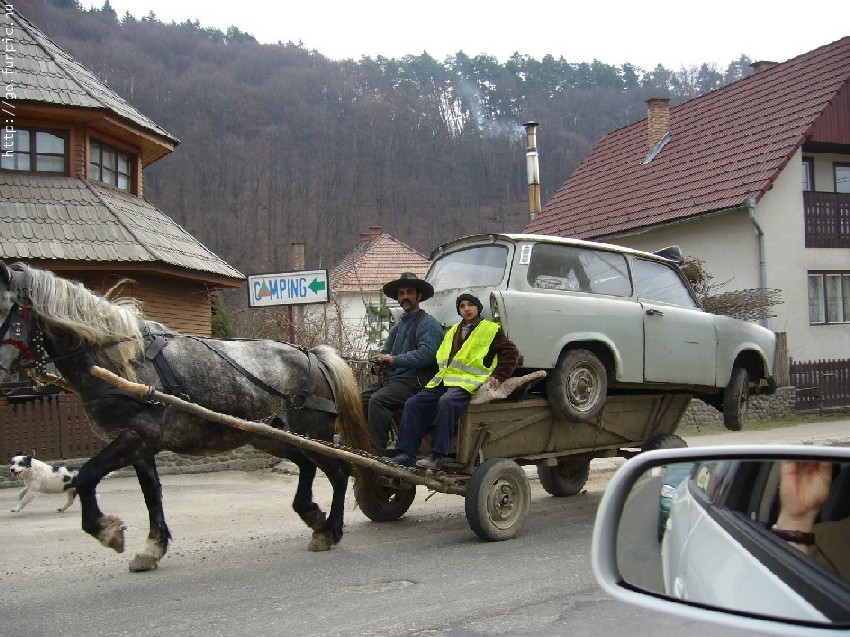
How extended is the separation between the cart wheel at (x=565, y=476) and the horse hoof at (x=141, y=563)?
4286 mm

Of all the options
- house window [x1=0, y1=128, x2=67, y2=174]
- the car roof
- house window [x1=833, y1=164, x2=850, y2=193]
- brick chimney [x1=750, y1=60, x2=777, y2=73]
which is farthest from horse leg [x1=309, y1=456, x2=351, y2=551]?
brick chimney [x1=750, y1=60, x2=777, y2=73]

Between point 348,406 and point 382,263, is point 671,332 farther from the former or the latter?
point 382,263

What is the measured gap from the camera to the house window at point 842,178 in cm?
2273

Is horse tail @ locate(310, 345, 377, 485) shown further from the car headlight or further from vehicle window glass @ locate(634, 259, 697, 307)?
the car headlight

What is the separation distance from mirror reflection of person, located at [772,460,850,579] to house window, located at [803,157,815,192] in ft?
73.7

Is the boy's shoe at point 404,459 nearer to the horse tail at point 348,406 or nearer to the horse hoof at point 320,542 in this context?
the horse tail at point 348,406

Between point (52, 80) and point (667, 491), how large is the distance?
15.6 meters

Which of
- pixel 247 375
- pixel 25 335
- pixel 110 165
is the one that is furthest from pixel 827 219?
pixel 25 335

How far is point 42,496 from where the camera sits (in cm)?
1073

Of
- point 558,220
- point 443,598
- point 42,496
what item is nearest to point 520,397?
point 443,598

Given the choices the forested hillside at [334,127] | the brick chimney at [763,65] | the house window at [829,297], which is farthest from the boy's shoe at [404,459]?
the forested hillside at [334,127]

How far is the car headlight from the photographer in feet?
7.95

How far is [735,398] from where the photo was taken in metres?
8.49

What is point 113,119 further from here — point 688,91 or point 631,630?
point 688,91
